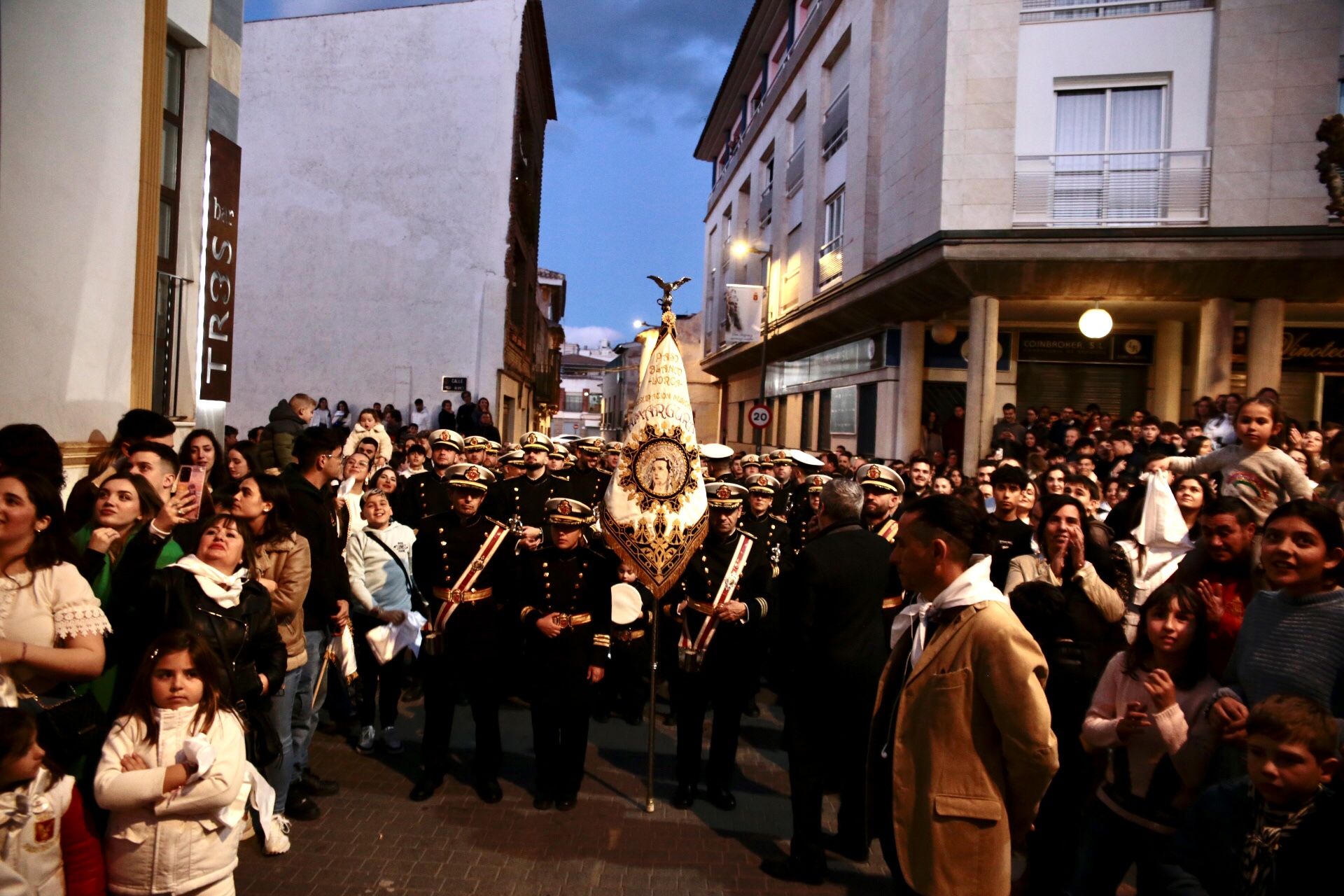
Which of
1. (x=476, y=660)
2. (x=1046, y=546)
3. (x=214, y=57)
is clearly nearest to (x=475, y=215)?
(x=214, y=57)

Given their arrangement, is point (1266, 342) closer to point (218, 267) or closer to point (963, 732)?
point (963, 732)

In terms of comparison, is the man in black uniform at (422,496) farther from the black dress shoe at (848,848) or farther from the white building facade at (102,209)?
the black dress shoe at (848,848)

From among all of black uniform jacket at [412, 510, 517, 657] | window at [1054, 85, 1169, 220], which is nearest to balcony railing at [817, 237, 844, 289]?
window at [1054, 85, 1169, 220]

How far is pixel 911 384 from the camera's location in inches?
780

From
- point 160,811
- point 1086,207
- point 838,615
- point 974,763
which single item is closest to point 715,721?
point 838,615

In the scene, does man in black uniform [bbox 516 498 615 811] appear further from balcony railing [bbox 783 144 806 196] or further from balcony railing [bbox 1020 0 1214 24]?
balcony railing [bbox 783 144 806 196]

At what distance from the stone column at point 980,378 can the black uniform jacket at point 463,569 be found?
1232cm

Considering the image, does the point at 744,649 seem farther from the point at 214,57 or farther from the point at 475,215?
the point at 475,215

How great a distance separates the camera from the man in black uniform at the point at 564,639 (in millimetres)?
5613

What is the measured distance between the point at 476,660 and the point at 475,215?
18972 mm

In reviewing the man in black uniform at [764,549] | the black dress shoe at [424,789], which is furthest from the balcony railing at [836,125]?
the black dress shoe at [424,789]

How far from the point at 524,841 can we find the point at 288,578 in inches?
79.4

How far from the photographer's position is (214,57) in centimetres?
1023

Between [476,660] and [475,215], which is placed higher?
[475,215]
